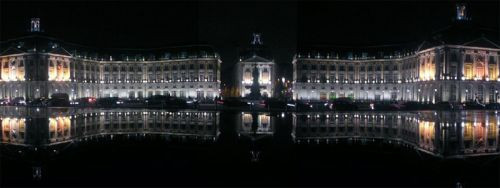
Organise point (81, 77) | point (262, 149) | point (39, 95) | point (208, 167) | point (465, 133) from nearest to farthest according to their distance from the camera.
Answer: point (208, 167) < point (262, 149) < point (465, 133) < point (39, 95) < point (81, 77)

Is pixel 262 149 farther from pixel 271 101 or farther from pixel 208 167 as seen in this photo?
pixel 271 101

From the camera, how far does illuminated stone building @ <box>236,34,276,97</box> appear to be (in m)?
108

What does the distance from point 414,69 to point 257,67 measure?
127 ft

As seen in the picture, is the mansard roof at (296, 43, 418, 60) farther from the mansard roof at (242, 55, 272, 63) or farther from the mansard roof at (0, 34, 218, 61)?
the mansard roof at (0, 34, 218, 61)

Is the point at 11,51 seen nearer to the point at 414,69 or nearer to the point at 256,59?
the point at 256,59

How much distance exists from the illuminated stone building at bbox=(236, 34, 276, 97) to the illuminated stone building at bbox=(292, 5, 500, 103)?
22.6ft

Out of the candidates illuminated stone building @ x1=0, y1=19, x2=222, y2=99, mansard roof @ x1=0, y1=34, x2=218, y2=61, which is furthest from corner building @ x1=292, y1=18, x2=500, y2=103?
mansard roof @ x1=0, y1=34, x2=218, y2=61

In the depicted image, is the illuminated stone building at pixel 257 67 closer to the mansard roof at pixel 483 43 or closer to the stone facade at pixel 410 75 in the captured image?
the stone facade at pixel 410 75

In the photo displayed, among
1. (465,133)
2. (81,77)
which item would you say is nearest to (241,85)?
(81,77)

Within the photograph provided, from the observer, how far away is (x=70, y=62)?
96.4m

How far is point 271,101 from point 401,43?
6477 centimetres

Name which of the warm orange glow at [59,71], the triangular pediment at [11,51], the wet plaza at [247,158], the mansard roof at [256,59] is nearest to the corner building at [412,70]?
the mansard roof at [256,59]

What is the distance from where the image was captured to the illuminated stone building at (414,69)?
74.2 meters

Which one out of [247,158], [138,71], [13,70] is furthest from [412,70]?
[13,70]
